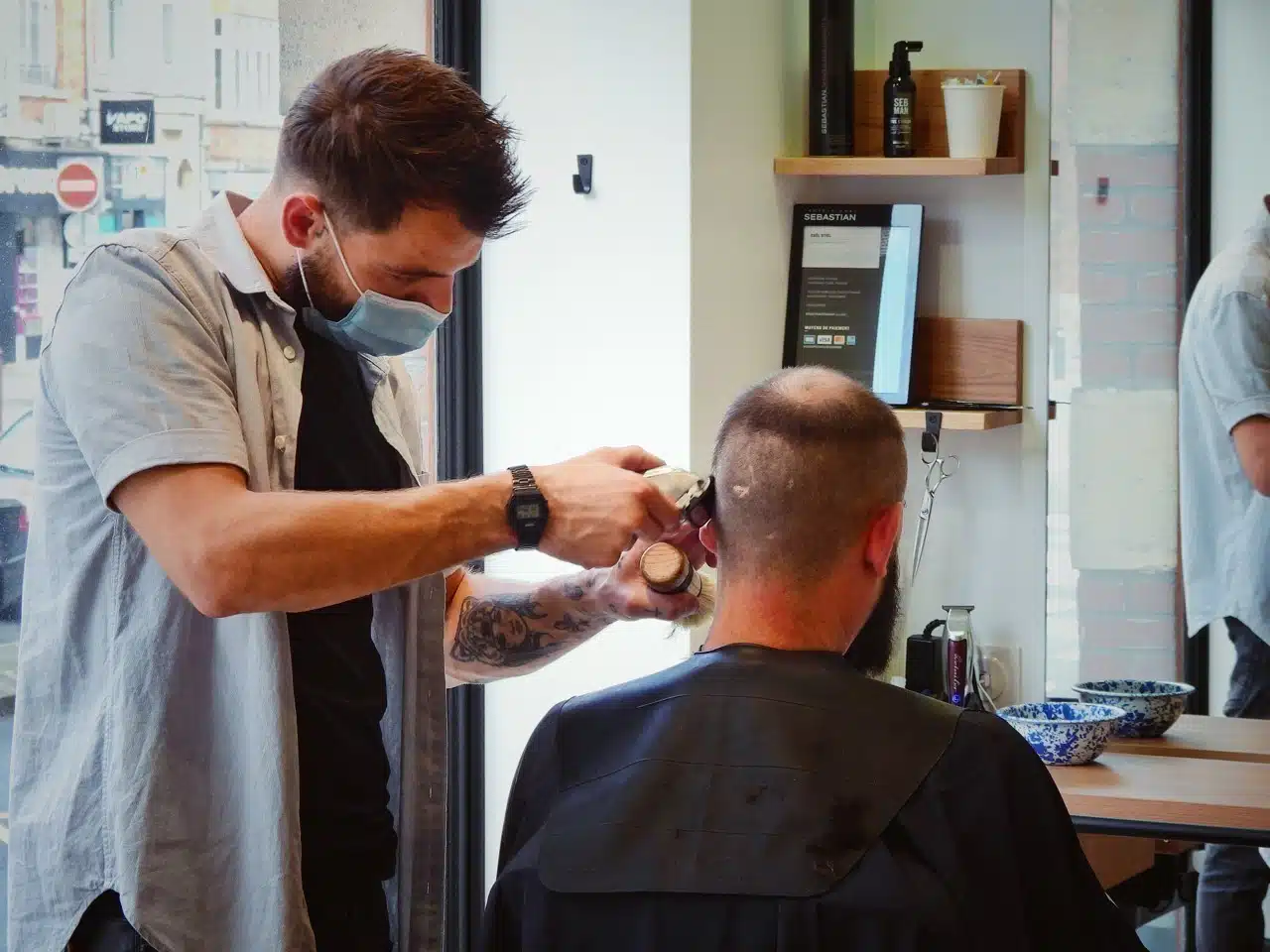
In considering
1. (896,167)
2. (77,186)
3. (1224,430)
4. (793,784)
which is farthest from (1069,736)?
(77,186)

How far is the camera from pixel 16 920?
1523 millimetres

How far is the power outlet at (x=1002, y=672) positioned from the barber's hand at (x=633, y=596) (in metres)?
1.68

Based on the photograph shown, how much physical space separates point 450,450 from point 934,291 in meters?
1.15

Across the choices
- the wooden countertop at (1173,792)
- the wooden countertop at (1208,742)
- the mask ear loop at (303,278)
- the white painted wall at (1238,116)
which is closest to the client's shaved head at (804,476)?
the mask ear loop at (303,278)

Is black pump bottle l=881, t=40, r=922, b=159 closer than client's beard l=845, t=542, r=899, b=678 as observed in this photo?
No

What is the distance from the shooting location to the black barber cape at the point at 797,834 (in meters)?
1.36

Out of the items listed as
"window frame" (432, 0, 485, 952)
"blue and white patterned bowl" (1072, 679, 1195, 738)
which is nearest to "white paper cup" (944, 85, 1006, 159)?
"window frame" (432, 0, 485, 952)

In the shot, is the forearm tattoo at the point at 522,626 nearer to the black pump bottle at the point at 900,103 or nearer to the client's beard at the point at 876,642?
the client's beard at the point at 876,642

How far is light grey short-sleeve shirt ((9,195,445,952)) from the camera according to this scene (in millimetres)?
1464

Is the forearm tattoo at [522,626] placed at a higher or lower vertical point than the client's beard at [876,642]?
higher

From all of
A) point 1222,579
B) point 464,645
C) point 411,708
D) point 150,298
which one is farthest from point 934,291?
point 150,298

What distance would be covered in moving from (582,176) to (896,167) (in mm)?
712

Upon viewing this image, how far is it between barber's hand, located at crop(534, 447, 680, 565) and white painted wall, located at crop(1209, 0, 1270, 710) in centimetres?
182

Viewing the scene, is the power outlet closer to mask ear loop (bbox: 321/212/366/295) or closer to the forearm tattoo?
the forearm tattoo
